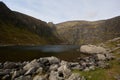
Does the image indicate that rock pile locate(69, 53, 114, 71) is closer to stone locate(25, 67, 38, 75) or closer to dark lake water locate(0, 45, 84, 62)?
stone locate(25, 67, 38, 75)

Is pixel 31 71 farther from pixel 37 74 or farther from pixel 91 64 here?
pixel 91 64

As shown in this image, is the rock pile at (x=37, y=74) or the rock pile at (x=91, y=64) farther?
the rock pile at (x=91, y=64)

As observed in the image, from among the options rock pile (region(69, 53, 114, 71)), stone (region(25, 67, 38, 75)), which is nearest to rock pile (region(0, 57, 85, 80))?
stone (region(25, 67, 38, 75))

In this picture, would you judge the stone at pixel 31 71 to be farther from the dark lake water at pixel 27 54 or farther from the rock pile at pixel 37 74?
the dark lake water at pixel 27 54

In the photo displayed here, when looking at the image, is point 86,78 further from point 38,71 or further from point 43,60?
point 43,60

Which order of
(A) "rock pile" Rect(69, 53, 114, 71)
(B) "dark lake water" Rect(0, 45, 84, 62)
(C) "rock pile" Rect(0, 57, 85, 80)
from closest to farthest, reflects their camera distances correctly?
1. (C) "rock pile" Rect(0, 57, 85, 80)
2. (A) "rock pile" Rect(69, 53, 114, 71)
3. (B) "dark lake water" Rect(0, 45, 84, 62)

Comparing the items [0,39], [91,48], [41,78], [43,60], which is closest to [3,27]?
[0,39]

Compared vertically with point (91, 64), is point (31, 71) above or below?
below

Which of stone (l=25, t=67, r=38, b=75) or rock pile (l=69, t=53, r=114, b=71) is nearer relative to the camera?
stone (l=25, t=67, r=38, b=75)

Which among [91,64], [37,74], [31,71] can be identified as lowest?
[37,74]

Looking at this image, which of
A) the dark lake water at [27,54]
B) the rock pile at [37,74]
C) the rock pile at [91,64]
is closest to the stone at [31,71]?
the rock pile at [37,74]

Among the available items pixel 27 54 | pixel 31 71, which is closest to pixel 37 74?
pixel 31 71

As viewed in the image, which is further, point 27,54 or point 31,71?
point 27,54

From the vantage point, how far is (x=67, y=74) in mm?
27719
